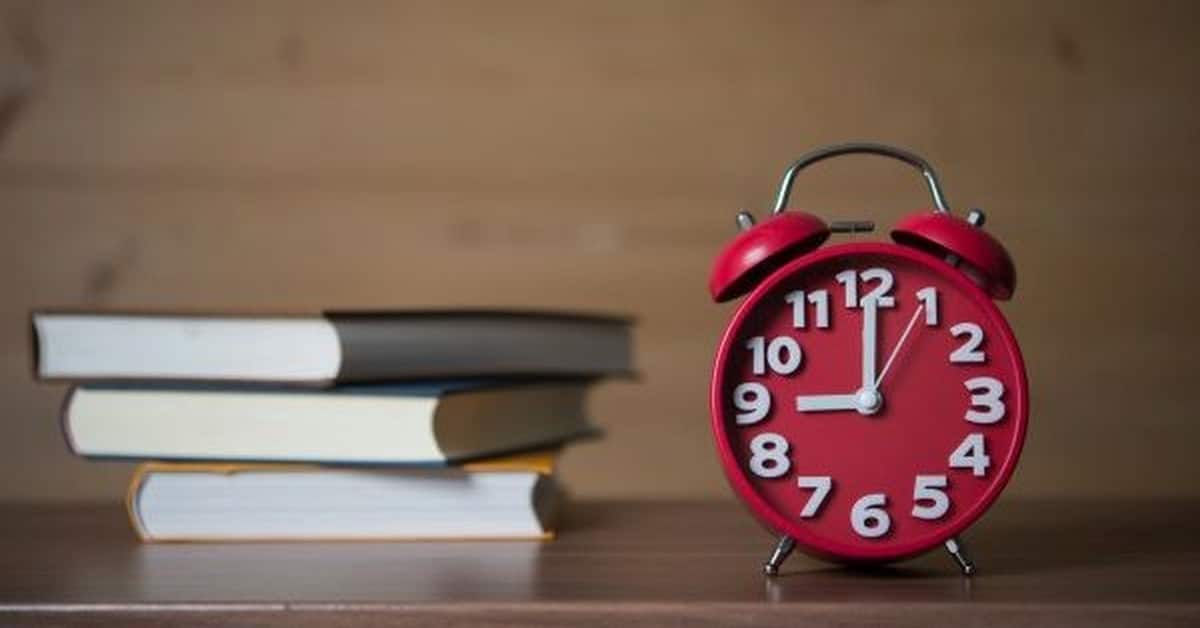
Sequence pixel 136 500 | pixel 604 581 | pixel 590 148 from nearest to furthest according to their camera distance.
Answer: pixel 604 581
pixel 136 500
pixel 590 148

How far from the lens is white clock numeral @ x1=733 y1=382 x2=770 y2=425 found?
75cm

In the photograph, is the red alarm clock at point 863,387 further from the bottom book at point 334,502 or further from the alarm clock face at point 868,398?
the bottom book at point 334,502

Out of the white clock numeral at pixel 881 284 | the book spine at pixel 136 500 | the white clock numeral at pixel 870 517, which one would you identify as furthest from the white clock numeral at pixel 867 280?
the book spine at pixel 136 500

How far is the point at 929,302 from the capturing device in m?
0.75

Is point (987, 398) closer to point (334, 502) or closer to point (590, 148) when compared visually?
point (334, 502)

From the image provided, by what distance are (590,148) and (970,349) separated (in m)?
0.59

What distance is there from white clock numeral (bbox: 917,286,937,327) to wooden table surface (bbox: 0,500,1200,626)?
5.3 inches

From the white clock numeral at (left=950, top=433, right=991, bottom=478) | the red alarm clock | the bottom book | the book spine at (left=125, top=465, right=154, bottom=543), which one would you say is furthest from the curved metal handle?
the book spine at (left=125, top=465, right=154, bottom=543)

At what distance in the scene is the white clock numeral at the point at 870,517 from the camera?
0.74 m

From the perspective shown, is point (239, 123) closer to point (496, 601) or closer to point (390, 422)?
point (390, 422)

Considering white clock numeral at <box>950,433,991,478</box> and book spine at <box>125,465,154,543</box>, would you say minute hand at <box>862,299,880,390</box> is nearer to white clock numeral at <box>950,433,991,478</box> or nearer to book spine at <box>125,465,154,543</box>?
white clock numeral at <box>950,433,991,478</box>

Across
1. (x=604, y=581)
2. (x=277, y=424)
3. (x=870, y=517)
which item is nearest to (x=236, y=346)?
(x=277, y=424)

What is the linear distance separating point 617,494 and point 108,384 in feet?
1.75

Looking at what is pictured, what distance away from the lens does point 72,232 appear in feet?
4.16
